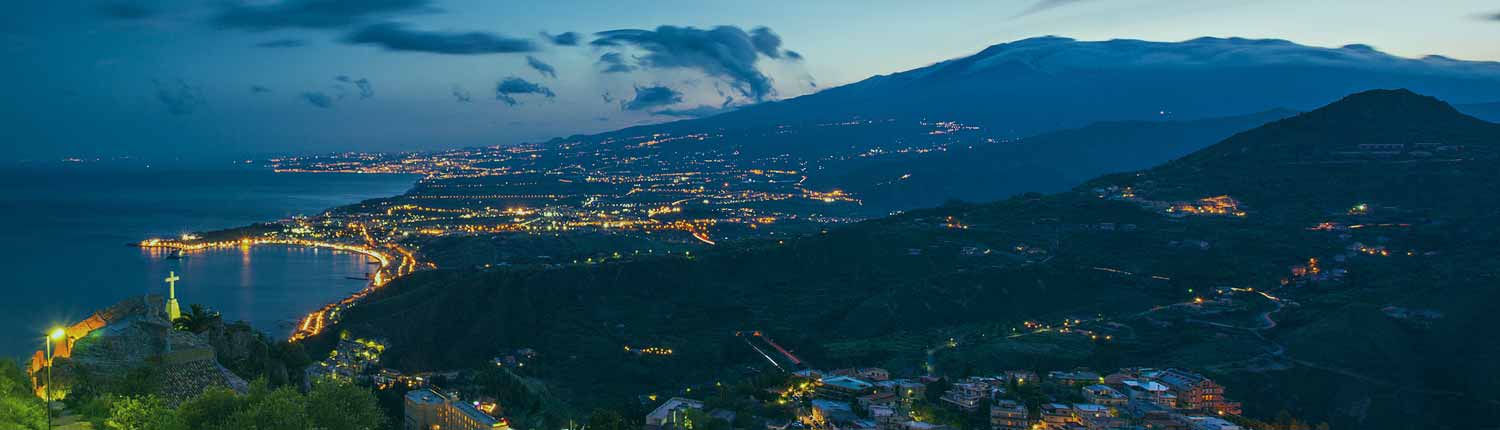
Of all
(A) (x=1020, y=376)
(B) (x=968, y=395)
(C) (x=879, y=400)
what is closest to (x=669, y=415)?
(C) (x=879, y=400)

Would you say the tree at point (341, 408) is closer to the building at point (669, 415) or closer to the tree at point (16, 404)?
the tree at point (16, 404)

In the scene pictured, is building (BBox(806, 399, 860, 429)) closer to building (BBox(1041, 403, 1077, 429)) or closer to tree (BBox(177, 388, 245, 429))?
building (BBox(1041, 403, 1077, 429))

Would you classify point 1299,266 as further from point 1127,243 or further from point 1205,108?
point 1205,108

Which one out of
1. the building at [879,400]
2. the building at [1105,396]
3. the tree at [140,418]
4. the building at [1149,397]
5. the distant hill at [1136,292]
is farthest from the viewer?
the distant hill at [1136,292]

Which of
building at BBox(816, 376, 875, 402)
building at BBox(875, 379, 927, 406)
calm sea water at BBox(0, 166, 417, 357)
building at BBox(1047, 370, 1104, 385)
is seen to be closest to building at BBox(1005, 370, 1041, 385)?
building at BBox(1047, 370, 1104, 385)

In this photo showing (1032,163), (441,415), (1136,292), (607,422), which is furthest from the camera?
(1032,163)

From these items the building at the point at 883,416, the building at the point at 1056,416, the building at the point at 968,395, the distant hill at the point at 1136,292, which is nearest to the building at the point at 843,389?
the building at the point at 883,416

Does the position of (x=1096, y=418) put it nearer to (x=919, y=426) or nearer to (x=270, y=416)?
(x=919, y=426)
